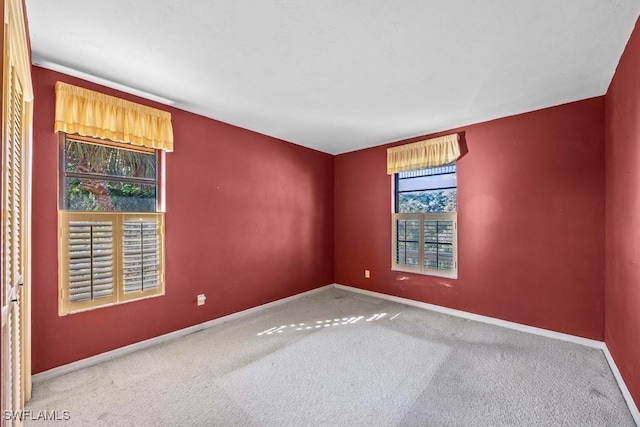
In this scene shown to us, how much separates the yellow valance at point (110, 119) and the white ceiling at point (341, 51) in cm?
16

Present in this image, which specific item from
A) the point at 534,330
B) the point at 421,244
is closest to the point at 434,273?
the point at 421,244

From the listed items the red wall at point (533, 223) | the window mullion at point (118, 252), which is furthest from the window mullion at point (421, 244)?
the window mullion at point (118, 252)

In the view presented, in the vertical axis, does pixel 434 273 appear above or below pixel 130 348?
above

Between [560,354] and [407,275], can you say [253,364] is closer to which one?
[407,275]

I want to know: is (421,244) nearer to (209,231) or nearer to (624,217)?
(624,217)

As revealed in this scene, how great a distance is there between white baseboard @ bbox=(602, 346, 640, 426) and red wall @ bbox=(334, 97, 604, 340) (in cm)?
31

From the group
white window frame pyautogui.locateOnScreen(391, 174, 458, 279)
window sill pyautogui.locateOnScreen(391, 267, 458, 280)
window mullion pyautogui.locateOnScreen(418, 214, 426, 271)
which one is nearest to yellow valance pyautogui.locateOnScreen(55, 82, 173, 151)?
white window frame pyautogui.locateOnScreen(391, 174, 458, 279)

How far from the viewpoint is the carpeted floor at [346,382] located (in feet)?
5.58

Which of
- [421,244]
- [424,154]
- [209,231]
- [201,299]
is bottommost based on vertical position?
[201,299]

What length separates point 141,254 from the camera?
2551 millimetres

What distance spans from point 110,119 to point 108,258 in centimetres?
117

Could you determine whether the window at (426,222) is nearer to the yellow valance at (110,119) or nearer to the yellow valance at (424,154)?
the yellow valance at (424,154)

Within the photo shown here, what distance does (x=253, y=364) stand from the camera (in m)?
2.29

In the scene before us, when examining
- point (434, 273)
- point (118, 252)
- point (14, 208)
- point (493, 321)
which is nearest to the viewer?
point (14, 208)
